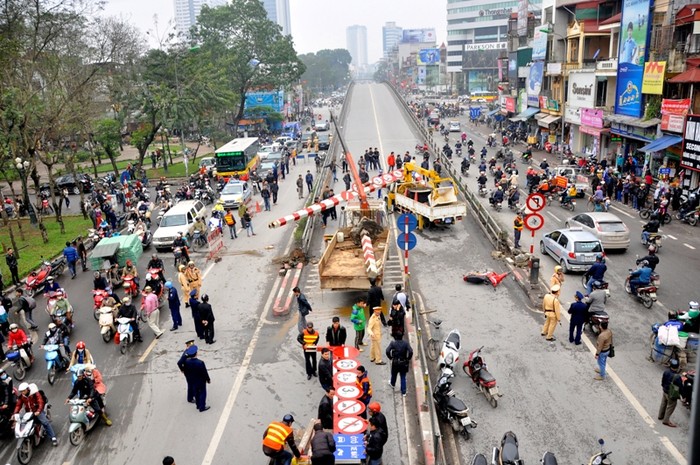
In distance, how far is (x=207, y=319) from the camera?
50.6 feet

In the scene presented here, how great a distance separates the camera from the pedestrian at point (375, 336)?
13.5 meters

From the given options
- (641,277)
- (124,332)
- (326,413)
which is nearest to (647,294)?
(641,277)

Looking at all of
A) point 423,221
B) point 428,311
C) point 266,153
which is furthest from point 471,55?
point 428,311

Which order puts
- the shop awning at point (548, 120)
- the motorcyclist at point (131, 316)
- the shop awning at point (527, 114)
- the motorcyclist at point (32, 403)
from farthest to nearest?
the shop awning at point (527, 114)
the shop awning at point (548, 120)
the motorcyclist at point (131, 316)
the motorcyclist at point (32, 403)

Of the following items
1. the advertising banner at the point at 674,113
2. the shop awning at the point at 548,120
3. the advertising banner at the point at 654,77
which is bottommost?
the shop awning at the point at 548,120

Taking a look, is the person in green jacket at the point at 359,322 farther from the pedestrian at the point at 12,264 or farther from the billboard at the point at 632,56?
the billboard at the point at 632,56

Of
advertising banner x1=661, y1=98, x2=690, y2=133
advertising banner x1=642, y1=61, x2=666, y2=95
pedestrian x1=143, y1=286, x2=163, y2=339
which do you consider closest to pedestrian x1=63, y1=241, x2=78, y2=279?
pedestrian x1=143, y1=286, x2=163, y2=339

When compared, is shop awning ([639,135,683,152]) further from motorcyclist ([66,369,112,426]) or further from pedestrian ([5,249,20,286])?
pedestrian ([5,249,20,286])

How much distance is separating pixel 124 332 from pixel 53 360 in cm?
186

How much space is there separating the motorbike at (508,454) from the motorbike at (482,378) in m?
2.30

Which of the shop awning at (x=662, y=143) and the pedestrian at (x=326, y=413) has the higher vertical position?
the shop awning at (x=662, y=143)

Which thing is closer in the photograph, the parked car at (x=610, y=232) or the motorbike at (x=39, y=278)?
the motorbike at (x=39, y=278)

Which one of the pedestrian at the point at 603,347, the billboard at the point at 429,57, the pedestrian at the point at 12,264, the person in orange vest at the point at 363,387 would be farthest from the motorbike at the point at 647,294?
the billboard at the point at 429,57

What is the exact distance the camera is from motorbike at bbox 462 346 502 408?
12.1 metres
